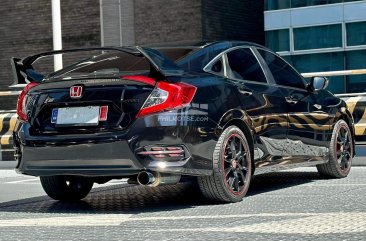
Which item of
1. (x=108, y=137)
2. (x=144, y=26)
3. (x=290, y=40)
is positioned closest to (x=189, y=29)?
(x=144, y=26)

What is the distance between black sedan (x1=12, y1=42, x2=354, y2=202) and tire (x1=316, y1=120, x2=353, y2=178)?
122cm

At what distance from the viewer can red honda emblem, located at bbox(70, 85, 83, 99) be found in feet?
24.8

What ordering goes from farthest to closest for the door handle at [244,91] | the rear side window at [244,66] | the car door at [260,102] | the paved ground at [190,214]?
the rear side window at [244,66], the car door at [260,102], the door handle at [244,91], the paved ground at [190,214]

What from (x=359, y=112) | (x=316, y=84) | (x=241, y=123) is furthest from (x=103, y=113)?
(x=359, y=112)

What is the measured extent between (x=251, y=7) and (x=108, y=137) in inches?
1137

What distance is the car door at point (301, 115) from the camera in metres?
9.11

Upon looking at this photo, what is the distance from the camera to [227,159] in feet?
25.9

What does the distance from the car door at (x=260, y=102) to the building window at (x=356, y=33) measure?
2456cm

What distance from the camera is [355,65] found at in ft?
108

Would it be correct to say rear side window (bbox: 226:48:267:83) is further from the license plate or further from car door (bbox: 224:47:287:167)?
the license plate

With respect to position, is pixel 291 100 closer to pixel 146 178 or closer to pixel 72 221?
pixel 146 178

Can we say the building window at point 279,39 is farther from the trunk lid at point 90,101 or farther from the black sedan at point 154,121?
the trunk lid at point 90,101

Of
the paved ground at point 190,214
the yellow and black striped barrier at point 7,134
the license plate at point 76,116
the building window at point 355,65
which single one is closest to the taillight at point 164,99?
the license plate at point 76,116

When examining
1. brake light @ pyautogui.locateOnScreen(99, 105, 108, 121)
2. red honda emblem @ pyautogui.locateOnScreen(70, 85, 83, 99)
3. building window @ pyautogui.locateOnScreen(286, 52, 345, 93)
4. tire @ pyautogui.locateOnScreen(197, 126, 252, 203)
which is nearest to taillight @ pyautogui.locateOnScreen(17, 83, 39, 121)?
red honda emblem @ pyautogui.locateOnScreen(70, 85, 83, 99)
